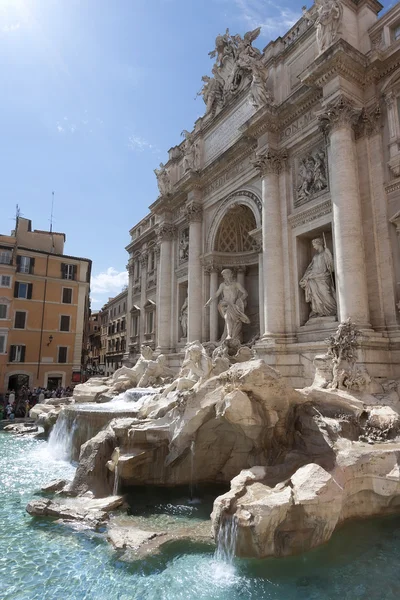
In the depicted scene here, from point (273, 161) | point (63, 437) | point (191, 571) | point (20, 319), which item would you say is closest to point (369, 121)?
point (273, 161)

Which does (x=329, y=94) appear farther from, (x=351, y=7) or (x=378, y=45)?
(x=351, y=7)

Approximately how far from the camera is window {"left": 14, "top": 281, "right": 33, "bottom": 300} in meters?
24.6

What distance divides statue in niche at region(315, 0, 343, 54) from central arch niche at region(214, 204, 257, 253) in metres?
6.72

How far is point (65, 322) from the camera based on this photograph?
26.0 m

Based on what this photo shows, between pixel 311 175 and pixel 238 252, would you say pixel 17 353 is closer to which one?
pixel 238 252

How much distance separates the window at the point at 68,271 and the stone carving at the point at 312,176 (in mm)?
18454

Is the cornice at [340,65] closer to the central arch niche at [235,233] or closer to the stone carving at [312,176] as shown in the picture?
the stone carving at [312,176]

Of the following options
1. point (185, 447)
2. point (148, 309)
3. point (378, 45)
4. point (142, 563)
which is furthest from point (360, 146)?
point (148, 309)

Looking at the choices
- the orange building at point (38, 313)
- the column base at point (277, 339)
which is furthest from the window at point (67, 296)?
the column base at point (277, 339)

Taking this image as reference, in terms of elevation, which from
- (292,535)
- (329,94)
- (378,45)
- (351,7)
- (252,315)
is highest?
(351,7)

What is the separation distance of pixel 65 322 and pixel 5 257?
5457 mm

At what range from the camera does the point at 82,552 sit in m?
5.40

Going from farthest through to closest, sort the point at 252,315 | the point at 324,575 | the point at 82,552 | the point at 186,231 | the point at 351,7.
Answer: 1. the point at 186,231
2. the point at 252,315
3. the point at 351,7
4. the point at 82,552
5. the point at 324,575

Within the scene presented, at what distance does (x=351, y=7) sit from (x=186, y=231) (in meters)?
10.9
